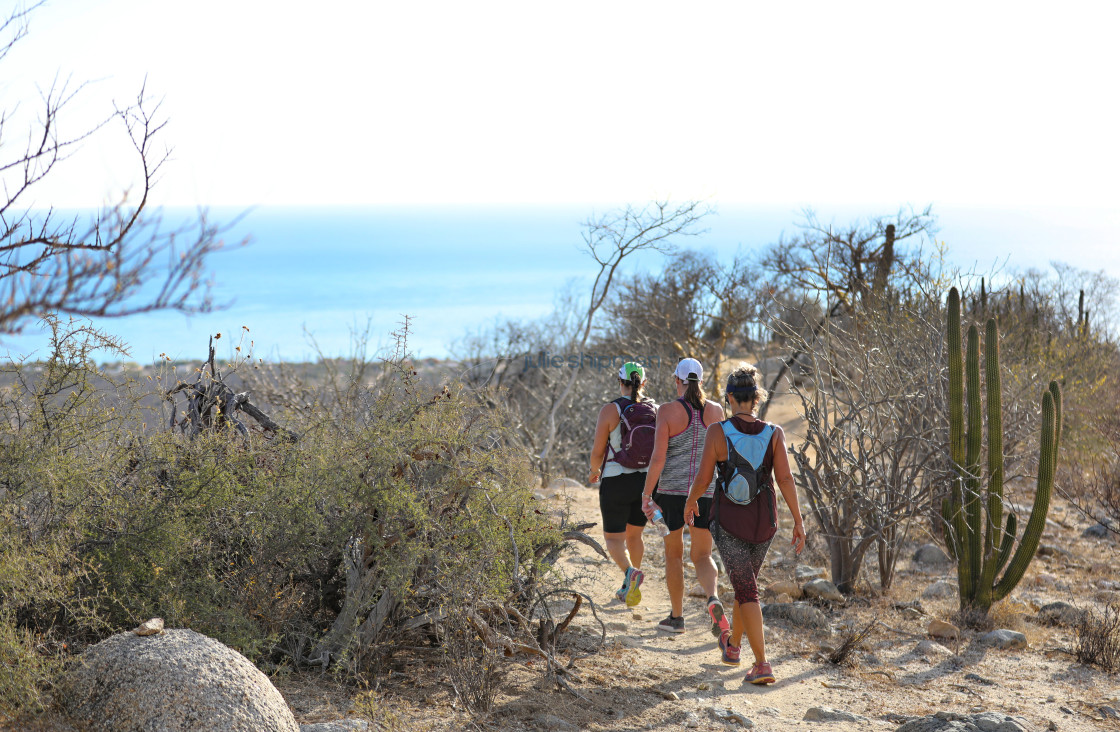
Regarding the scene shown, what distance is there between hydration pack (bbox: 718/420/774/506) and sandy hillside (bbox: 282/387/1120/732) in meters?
1.00

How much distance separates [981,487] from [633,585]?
2990 mm

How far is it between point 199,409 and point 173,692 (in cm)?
258

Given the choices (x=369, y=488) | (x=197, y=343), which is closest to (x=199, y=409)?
(x=369, y=488)

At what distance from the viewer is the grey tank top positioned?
18.4 feet

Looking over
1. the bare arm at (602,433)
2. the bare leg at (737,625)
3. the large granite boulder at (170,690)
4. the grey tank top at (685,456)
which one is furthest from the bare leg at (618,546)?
the large granite boulder at (170,690)

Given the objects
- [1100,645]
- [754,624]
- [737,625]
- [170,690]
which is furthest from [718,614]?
[170,690]

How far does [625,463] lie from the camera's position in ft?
19.7

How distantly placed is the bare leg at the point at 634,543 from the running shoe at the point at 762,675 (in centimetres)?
132

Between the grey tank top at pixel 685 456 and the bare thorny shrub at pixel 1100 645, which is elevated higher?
the grey tank top at pixel 685 456

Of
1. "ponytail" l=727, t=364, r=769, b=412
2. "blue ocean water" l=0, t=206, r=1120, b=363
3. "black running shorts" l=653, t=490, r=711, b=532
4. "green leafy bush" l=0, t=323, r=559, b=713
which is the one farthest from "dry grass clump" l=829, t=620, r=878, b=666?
"blue ocean water" l=0, t=206, r=1120, b=363

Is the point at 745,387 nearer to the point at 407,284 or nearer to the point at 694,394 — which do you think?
the point at 694,394

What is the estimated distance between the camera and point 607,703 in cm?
459

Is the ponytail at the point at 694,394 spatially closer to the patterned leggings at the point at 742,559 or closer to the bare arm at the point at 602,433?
the bare arm at the point at 602,433

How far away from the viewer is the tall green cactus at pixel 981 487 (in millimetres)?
6684
